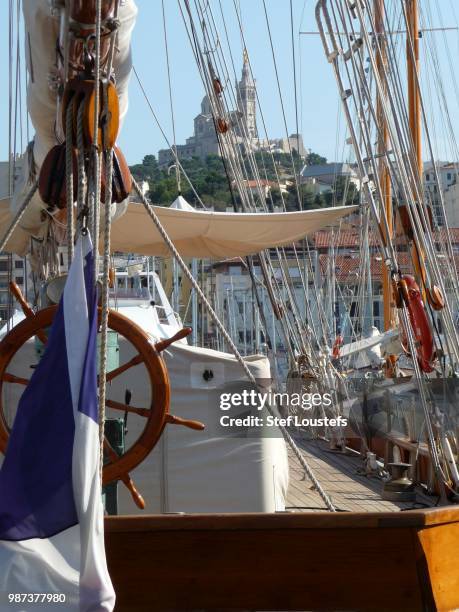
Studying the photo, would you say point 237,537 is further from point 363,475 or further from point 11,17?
point 11,17

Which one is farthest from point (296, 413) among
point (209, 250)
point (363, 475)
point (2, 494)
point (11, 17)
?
point (2, 494)

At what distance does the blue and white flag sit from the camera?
338 cm

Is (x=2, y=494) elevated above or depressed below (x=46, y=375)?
below

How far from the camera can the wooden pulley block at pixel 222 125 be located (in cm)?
987

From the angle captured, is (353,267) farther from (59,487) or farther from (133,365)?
(59,487)

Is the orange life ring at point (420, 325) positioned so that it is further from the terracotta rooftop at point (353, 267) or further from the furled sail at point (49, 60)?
the terracotta rooftop at point (353, 267)

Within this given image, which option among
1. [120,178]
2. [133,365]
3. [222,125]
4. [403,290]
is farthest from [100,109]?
[222,125]

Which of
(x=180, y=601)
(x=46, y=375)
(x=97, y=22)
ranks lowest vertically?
(x=180, y=601)

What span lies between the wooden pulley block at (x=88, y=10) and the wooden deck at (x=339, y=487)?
3.58m

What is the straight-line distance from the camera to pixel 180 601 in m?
4.13

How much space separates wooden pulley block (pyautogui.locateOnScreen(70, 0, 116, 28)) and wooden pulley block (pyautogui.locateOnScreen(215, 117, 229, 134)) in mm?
5872

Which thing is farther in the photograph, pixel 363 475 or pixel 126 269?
pixel 126 269

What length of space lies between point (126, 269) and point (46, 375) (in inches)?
556

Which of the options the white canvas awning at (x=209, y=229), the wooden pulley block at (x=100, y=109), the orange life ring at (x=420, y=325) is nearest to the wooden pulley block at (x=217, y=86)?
the white canvas awning at (x=209, y=229)
